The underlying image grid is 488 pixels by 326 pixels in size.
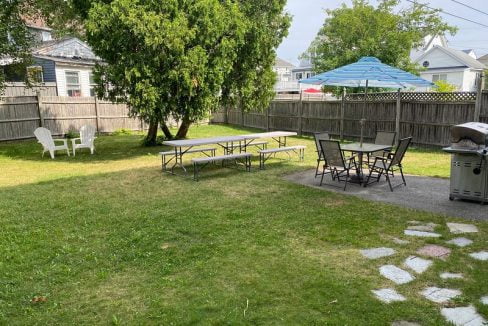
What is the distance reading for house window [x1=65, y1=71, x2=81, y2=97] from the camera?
21.1 m

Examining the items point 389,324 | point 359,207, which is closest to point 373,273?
point 389,324

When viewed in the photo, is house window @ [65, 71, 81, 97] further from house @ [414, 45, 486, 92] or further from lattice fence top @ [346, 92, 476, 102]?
house @ [414, 45, 486, 92]

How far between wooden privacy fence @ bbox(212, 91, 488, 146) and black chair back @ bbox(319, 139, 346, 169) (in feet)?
10.4

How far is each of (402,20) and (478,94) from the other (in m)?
13.3

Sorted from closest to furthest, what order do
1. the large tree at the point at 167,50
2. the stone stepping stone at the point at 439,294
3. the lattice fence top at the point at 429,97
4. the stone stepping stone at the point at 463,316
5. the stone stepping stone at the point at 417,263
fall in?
the stone stepping stone at the point at 463,316
the stone stepping stone at the point at 439,294
the stone stepping stone at the point at 417,263
the large tree at the point at 167,50
the lattice fence top at the point at 429,97

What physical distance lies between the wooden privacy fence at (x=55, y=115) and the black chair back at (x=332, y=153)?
12334mm

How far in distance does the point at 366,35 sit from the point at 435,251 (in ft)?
58.8

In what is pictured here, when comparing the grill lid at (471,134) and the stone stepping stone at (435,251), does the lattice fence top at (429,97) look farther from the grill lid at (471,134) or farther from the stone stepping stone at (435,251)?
the stone stepping stone at (435,251)

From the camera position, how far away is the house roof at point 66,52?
20797 mm

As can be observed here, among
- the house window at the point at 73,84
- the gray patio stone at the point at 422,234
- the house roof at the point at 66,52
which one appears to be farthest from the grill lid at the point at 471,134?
the house window at the point at 73,84

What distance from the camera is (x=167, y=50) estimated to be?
10555mm

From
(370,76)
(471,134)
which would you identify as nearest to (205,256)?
(471,134)

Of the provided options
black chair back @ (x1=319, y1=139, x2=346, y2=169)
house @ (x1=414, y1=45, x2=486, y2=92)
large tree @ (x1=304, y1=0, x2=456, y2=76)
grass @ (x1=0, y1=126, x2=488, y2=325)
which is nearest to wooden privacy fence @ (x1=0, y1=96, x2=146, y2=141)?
grass @ (x1=0, y1=126, x2=488, y2=325)

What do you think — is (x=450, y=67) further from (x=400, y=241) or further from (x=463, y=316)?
(x=463, y=316)
